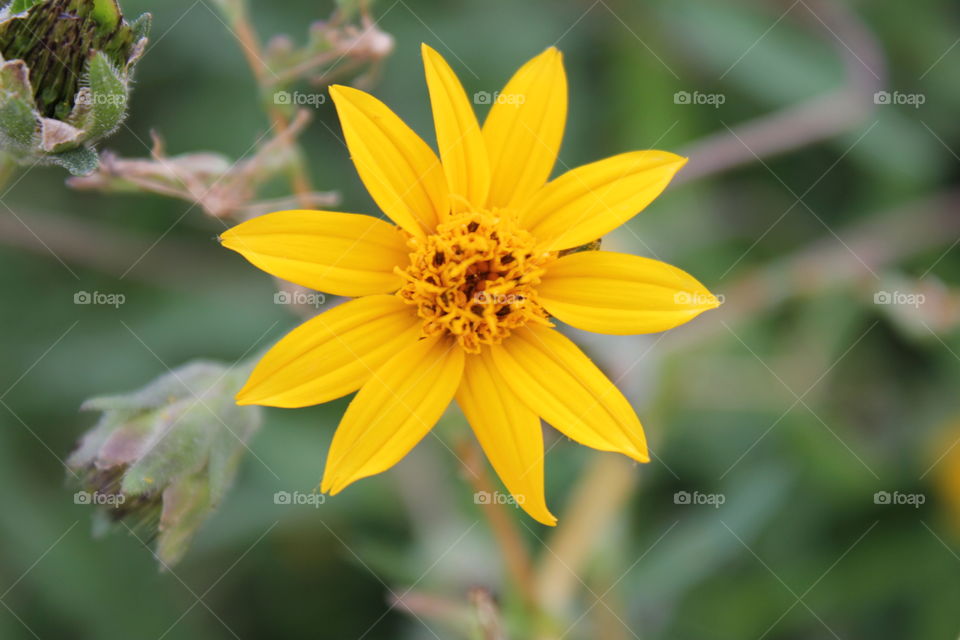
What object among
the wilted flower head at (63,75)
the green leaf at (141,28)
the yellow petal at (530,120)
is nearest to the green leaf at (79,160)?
the wilted flower head at (63,75)

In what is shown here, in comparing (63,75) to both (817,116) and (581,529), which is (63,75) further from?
(817,116)

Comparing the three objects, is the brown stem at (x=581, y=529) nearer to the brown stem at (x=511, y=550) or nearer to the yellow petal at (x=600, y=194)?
the brown stem at (x=511, y=550)

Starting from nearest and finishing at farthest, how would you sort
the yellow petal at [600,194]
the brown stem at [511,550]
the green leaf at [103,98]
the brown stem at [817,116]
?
the green leaf at [103,98], the yellow petal at [600,194], the brown stem at [511,550], the brown stem at [817,116]

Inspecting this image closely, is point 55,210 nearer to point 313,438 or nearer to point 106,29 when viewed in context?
point 313,438

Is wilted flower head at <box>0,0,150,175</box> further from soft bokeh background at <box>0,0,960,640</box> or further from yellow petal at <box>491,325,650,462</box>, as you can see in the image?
soft bokeh background at <box>0,0,960,640</box>

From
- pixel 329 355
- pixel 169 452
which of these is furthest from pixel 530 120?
pixel 169 452

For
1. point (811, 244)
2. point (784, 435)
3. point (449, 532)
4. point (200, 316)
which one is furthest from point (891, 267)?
point (200, 316)

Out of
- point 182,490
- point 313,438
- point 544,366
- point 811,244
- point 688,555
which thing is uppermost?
point 811,244
